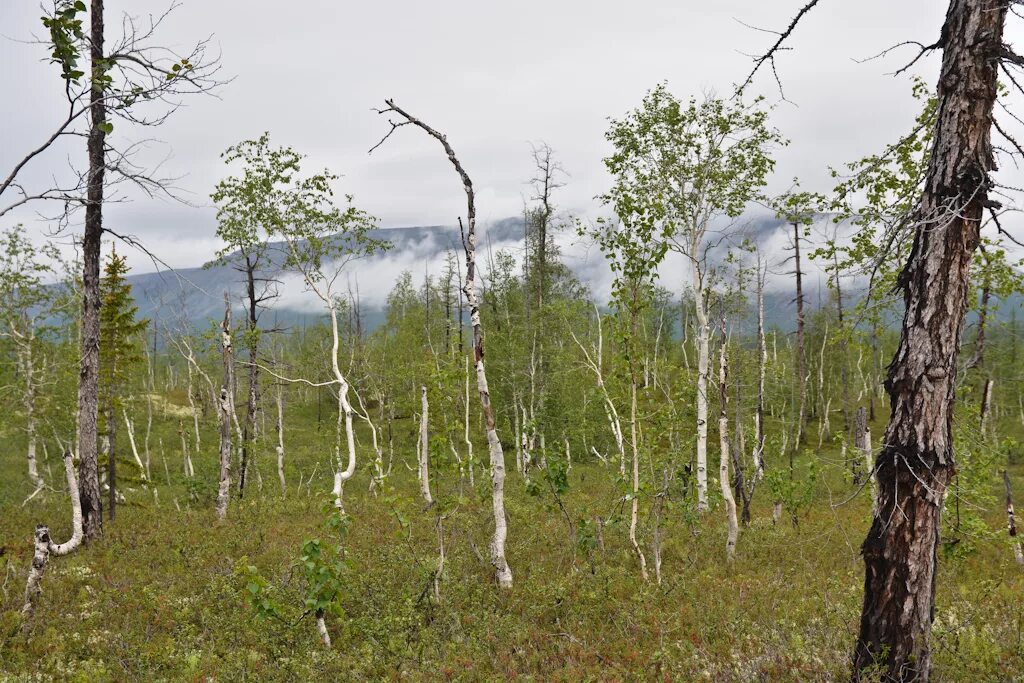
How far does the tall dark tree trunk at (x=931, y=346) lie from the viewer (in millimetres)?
4723

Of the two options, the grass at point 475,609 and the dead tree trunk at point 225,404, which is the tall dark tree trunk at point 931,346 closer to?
the grass at point 475,609

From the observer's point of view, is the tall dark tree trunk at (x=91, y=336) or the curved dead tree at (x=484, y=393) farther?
the tall dark tree trunk at (x=91, y=336)

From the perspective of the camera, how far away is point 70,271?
2641 centimetres

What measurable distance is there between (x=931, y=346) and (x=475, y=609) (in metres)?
7.46

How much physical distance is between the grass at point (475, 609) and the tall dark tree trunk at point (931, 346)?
56.1 inches

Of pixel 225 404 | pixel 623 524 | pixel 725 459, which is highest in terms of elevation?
pixel 225 404

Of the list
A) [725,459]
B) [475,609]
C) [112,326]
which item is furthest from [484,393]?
[112,326]

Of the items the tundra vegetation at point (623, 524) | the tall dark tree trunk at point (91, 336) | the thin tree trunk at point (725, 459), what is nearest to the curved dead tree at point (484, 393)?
the tundra vegetation at point (623, 524)

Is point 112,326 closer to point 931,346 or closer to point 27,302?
point 27,302

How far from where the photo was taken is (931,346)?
4816 mm

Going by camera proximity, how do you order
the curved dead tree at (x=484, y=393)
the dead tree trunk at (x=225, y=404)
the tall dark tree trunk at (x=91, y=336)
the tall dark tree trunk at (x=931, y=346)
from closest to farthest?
the tall dark tree trunk at (x=931, y=346) → the curved dead tree at (x=484, y=393) → the tall dark tree trunk at (x=91, y=336) → the dead tree trunk at (x=225, y=404)

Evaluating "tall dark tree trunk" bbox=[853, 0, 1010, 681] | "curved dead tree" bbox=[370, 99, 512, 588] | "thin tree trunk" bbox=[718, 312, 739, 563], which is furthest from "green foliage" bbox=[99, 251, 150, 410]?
"tall dark tree trunk" bbox=[853, 0, 1010, 681]

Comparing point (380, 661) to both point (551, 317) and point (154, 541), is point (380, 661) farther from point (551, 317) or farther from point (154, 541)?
point (551, 317)

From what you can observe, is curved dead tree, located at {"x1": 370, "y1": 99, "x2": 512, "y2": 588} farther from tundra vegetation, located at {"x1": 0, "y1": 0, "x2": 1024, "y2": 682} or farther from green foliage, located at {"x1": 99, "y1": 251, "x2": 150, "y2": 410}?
green foliage, located at {"x1": 99, "y1": 251, "x2": 150, "y2": 410}
